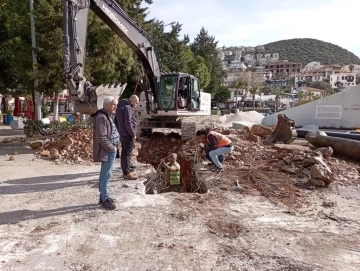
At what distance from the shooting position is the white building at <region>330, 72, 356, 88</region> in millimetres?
119938

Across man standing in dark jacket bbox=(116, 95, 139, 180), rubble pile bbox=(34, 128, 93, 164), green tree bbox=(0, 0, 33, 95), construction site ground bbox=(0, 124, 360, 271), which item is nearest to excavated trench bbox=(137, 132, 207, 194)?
construction site ground bbox=(0, 124, 360, 271)

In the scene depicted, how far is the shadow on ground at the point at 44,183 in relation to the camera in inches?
284

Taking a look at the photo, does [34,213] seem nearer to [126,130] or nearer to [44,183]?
[44,183]

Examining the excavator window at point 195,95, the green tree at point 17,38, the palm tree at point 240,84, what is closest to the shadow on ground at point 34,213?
the excavator window at point 195,95

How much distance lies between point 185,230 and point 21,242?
6.69 ft

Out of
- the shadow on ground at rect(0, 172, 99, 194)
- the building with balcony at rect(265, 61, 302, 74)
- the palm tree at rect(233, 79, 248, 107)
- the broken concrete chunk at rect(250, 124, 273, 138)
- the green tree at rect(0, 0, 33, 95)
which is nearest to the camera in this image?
the shadow on ground at rect(0, 172, 99, 194)

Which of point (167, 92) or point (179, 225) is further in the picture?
point (167, 92)

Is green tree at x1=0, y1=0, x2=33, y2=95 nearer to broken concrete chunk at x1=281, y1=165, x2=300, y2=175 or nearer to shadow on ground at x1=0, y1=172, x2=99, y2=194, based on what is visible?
shadow on ground at x1=0, y1=172, x2=99, y2=194

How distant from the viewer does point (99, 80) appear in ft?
57.3

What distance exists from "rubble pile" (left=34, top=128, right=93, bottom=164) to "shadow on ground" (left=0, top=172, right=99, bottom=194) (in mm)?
1670

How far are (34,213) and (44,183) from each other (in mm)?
1967

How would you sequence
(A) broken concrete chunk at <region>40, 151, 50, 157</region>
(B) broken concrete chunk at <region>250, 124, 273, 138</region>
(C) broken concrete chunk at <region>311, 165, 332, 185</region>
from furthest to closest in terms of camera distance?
(B) broken concrete chunk at <region>250, 124, 273, 138</region>
(A) broken concrete chunk at <region>40, 151, 50, 157</region>
(C) broken concrete chunk at <region>311, 165, 332, 185</region>

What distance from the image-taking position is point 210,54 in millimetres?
58031

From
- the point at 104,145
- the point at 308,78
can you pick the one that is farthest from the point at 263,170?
the point at 308,78
